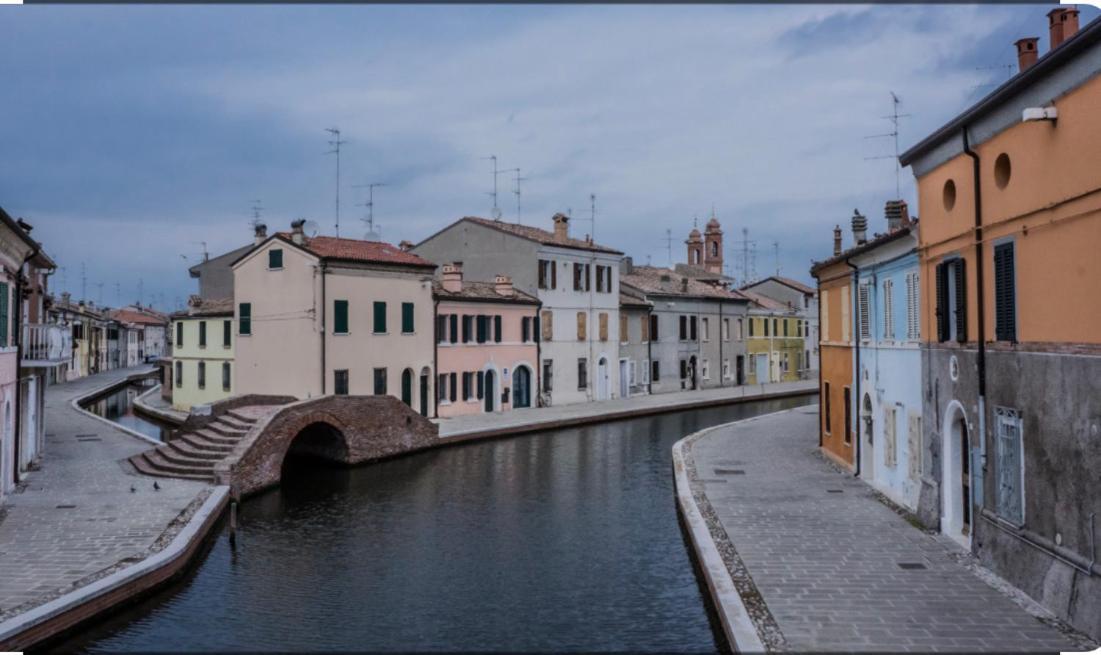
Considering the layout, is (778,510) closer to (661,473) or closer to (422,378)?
(661,473)

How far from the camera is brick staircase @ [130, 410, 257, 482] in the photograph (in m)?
24.3

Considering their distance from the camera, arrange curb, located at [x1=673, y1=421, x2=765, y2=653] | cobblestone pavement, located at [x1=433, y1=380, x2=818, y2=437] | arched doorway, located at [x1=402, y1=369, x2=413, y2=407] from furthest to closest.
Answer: arched doorway, located at [x1=402, y1=369, x2=413, y2=407] < cobblestone pavement, located at [x1=433, y1=380, x2=818, y2=437] < curb, located at [x1=673, y1=421, x2=765, y2=653]

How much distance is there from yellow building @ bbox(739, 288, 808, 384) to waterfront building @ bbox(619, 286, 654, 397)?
1311 cm

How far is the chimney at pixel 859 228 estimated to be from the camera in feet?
86.2

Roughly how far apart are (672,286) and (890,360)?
1536 inches

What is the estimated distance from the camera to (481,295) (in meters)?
42.0

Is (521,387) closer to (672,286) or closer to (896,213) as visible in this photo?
(672,286)

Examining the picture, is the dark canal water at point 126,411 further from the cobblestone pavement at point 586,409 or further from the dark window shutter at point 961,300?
the dark window shutter at point 961,300

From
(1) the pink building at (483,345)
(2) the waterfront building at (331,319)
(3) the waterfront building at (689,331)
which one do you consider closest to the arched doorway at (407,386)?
(2) the waterfront building at (331,319)

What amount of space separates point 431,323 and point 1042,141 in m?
29.3

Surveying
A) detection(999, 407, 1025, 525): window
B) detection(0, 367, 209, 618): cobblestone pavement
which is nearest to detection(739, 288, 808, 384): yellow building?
detection(0, 367, 209, 618): cobblestone pavement

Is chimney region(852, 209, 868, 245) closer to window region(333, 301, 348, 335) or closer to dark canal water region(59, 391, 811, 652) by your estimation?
dark canal water region(59, 391, 811, 652)

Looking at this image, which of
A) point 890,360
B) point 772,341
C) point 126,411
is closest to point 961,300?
point 890,360

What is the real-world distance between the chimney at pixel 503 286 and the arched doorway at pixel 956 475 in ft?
96.2
